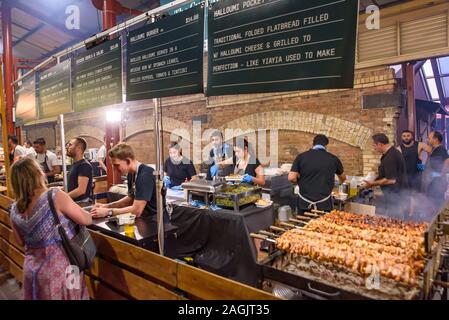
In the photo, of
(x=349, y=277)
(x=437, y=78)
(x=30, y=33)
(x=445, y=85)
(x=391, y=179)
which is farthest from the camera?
(x=445, y=85)

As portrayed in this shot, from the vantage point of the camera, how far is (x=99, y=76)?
3.83 m

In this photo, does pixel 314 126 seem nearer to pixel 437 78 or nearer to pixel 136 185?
pixel 136 185

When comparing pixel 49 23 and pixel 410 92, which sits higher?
pixel 49 23

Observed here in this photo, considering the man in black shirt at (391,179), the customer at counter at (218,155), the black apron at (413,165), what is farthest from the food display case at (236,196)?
the black apron at (413,165)

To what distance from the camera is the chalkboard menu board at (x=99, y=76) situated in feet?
11.8

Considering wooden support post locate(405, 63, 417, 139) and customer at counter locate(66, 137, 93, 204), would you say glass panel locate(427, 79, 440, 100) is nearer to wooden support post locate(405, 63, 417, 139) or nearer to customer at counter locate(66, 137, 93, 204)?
wooden support post locate(405, 63, 417, 139)

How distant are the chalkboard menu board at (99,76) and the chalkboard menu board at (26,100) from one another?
2.13m

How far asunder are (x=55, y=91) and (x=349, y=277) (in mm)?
5023

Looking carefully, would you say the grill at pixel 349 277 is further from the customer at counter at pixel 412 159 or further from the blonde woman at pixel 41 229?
the customer at counter at pixel 412 159

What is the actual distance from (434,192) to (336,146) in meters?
2.08

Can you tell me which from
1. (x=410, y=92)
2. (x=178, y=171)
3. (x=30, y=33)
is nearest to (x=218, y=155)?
(x=178, y=171)

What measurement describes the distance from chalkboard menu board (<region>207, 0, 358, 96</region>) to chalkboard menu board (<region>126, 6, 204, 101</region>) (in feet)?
0.42
